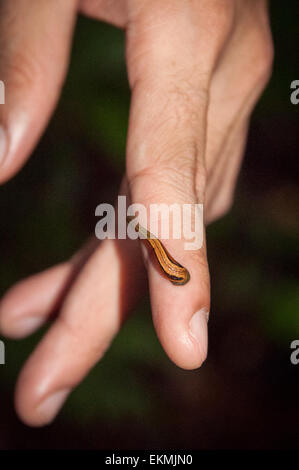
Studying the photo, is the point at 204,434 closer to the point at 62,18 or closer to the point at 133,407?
the point at 133,407

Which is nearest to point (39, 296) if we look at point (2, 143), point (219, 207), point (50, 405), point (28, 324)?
point (28, 324)

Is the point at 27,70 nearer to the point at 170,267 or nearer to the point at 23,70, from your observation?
the point at 23,70

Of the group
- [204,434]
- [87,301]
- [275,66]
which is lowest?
[204,434]

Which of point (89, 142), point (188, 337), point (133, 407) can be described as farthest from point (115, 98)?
point (133, 407)

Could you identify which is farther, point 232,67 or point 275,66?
point 275,66

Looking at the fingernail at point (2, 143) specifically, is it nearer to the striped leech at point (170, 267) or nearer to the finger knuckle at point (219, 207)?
the striped leech at point (170, 267)

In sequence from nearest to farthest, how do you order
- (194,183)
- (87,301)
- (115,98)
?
A: (194,183) → (87,301) → (115,98)

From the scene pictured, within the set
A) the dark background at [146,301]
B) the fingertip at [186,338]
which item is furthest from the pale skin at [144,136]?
Answer: the dark background at [146,301]
